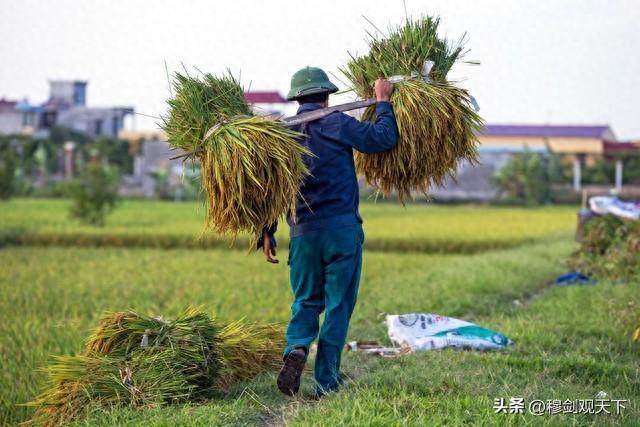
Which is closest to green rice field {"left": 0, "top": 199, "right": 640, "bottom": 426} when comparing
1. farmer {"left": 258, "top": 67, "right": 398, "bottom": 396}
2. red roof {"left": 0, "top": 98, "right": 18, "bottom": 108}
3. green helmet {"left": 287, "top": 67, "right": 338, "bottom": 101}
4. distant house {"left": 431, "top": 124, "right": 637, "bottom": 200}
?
farmer {"left": 258, "top": 67, "right": 398, "bottom": 396}

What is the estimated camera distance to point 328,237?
4242 mm

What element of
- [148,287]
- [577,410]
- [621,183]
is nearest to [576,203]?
[621,183]

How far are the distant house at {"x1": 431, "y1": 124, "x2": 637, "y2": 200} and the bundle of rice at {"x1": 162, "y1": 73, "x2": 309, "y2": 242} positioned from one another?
31558 millimetres

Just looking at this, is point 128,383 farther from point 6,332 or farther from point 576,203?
point 576,203

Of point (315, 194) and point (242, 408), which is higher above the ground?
point (315, 194)

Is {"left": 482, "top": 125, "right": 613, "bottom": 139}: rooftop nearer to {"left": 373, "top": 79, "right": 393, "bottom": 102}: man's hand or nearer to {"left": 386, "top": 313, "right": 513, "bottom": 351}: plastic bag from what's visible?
{"left": 386, "top": 313, "right": 513, "bottom": 351}: plastic bag

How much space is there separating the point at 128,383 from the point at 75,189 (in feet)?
55.9

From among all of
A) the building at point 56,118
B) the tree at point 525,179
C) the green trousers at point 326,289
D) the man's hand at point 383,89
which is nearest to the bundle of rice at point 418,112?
the man's hand at point 383,89

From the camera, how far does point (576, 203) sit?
36.2 metres

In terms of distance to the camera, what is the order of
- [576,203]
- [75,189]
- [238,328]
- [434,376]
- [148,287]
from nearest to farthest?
[434,376] → [238,328] → [148,287] → [75,189] → [576,203]

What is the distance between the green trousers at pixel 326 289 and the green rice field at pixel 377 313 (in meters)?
0.22

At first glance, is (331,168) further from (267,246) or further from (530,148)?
(530,148)

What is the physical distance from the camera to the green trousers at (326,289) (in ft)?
13.9

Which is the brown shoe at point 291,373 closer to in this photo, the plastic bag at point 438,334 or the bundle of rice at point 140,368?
the bundle of rice at point 140,368
